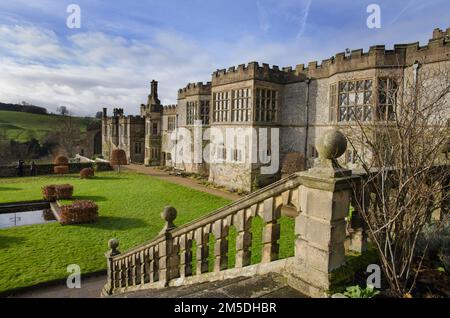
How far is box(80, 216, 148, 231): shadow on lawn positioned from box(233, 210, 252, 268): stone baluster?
10209 mm

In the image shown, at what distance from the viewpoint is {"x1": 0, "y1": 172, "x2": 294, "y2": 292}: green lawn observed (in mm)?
9336

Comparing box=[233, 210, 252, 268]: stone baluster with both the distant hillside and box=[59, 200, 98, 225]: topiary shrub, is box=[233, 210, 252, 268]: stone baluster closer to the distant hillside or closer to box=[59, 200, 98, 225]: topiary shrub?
box=[59, 200, 98, 225]: topiary shrub

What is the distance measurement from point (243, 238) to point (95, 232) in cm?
1068

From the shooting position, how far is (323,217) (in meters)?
3.23

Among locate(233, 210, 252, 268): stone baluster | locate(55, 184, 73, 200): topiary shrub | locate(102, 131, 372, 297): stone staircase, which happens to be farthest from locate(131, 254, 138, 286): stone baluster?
locate(55, 184, 73, 200): topiary shrub

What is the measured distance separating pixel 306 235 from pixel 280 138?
17804mm

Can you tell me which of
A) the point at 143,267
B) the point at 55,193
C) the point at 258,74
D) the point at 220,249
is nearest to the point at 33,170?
the point at 55,193

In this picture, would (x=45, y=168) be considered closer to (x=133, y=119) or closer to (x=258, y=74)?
(x=133, y=119)

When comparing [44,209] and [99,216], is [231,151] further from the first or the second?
[44,209]

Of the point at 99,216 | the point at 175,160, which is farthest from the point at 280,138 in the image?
the point at 175,160

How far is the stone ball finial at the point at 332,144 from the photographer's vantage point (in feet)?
10.7

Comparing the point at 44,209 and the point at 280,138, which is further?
the point at 280,138

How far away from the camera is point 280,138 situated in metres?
20.8
